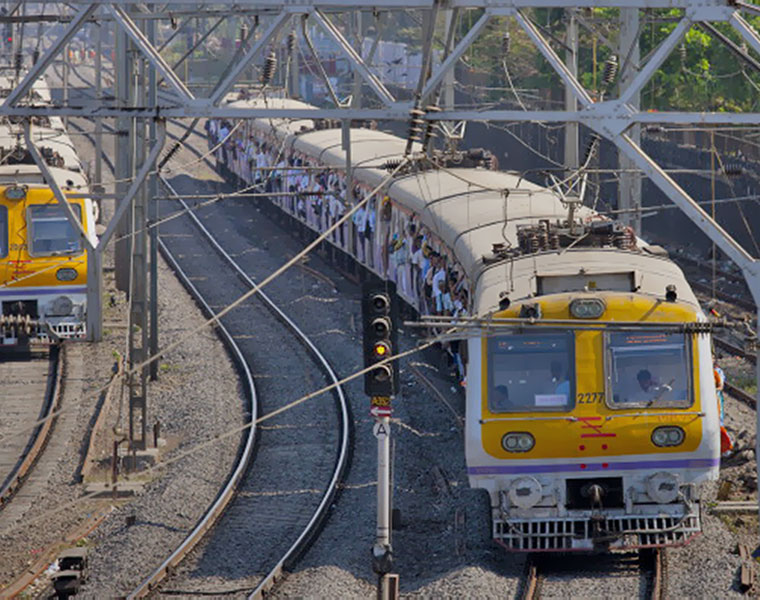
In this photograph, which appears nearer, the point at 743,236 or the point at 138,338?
the point at 138,338

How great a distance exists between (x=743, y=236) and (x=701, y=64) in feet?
17.2

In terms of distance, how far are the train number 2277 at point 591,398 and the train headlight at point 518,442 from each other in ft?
1.71

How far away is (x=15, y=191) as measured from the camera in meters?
21.8

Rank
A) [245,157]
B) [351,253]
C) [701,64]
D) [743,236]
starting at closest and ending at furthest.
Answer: [351,253] → [743,236] → [701,64] → [245,157]

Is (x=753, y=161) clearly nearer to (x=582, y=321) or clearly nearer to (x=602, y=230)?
(x=602, y=230)

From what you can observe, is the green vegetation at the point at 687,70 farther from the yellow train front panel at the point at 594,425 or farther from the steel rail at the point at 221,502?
the yellow train front panel at the point at 594,425

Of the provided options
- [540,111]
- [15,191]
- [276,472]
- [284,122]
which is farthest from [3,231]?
[284,122]

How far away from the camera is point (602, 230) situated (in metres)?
14.6

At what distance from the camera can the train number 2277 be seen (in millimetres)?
12648

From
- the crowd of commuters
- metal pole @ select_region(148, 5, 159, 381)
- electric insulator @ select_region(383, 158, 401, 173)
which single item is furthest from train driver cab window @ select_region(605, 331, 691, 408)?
electric insulator @ select_region(383, 158, 401, 173)

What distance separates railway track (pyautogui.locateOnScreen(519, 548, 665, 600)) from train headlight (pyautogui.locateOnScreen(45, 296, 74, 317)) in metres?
10.8

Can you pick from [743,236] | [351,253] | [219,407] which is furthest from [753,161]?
[219,407]

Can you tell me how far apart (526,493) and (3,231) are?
11.7 metres

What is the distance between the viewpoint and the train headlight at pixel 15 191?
21828 millimetres
